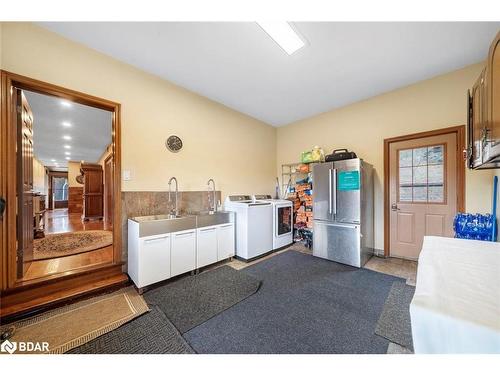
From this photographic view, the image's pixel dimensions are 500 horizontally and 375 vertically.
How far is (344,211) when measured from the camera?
2861 millimetres

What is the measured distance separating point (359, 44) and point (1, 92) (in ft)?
11.4

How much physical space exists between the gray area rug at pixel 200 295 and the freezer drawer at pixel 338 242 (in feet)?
4.45

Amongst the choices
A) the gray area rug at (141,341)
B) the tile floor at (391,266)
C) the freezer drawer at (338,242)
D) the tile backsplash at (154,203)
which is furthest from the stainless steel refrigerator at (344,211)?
the gray area rug at (141,341)

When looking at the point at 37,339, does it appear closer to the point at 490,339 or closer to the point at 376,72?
the point at 490,339

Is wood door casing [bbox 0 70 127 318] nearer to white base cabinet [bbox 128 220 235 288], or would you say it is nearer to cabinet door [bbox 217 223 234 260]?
white base cabinet [bbox 128 220 235 288]

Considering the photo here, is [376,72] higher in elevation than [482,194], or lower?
higher

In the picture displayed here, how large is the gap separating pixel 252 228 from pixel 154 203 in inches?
58.9

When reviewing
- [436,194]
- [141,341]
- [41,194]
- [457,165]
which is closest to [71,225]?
[41,194]

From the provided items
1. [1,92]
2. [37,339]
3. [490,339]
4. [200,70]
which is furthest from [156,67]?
[490,339]

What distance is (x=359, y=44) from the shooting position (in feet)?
6.64

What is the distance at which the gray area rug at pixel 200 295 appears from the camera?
168 centimetres

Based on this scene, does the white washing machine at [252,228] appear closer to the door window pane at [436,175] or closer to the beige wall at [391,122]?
the beige wall at [391,122]

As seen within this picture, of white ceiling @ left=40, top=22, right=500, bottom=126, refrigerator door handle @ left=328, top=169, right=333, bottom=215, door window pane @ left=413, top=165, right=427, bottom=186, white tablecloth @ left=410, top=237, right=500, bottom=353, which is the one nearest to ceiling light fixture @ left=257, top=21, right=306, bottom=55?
white ceiling @ left=40, top=22, right=500, bottom=126
